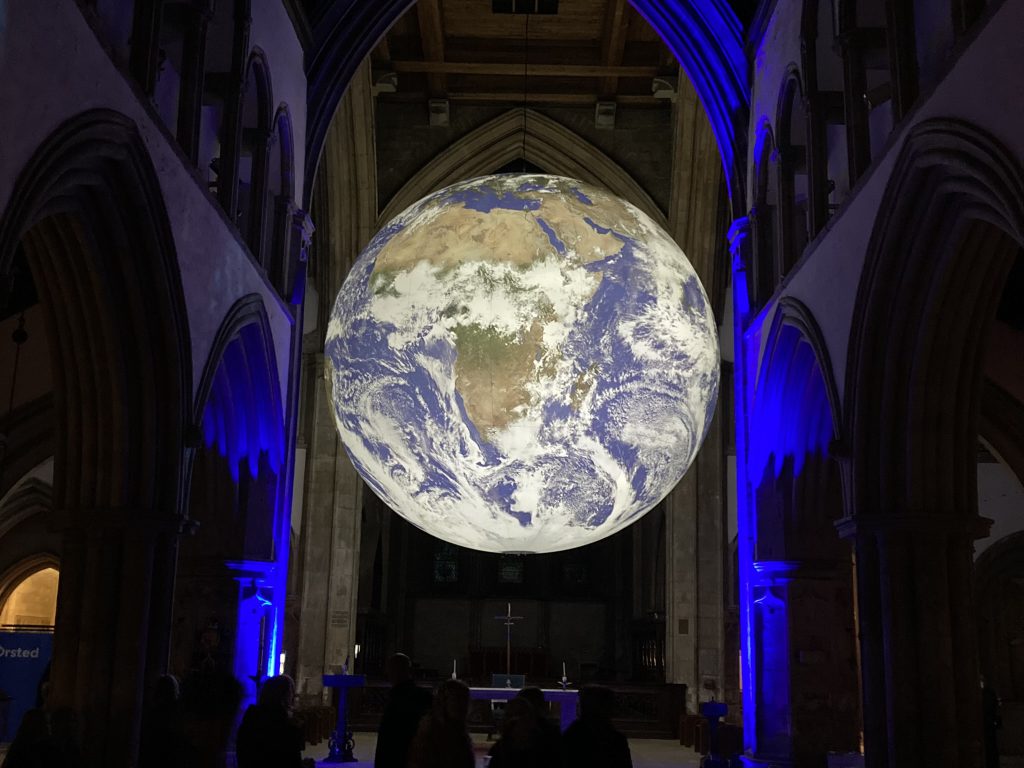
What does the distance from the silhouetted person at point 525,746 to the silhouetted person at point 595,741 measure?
0.26ft

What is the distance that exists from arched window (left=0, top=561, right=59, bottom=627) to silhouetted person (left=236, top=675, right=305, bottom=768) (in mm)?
17025

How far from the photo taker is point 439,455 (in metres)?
6.89

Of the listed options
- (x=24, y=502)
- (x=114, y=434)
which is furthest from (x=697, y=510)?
(x=114, y=434)

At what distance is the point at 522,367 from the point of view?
6641 millimetres

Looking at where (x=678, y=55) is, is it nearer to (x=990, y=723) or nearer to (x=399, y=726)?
(x=990, y=723)

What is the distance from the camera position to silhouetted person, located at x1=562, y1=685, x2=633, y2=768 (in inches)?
140

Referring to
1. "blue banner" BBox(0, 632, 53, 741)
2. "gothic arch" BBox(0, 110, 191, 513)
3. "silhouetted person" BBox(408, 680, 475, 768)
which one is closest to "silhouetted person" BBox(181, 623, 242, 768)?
"silhouetted person" BBox(408, 680, 475, 768)

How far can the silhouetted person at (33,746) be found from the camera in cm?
396

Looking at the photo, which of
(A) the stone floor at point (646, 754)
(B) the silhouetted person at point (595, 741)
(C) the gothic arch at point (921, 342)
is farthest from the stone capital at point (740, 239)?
(B) the silhouetted person at point (595, 741)

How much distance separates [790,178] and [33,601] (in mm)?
15853

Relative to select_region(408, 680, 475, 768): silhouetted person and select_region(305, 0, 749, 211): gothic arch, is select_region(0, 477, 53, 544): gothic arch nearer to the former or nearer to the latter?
select_region(305, 0, 749, 211): gothic arch

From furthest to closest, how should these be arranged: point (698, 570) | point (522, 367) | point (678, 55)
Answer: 1. point (698, 570)
2. point (678, 55)
3. point (522, 367)

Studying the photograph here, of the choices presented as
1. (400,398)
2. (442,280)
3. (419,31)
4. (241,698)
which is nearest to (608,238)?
(442,280)

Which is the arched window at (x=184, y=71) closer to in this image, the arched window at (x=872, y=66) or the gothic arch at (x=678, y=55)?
the gothic arch at (x=678, y=55)
